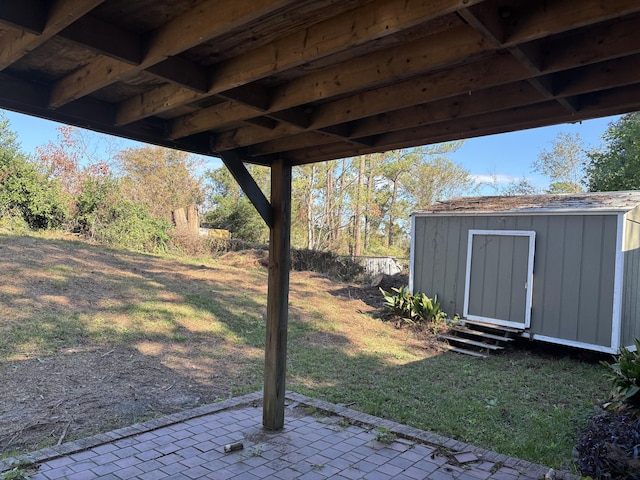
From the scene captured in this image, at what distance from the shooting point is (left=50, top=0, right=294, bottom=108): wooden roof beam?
4.62 ft

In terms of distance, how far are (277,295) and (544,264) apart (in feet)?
16.5

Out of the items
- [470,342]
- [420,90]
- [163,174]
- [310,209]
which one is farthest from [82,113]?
[163,174]

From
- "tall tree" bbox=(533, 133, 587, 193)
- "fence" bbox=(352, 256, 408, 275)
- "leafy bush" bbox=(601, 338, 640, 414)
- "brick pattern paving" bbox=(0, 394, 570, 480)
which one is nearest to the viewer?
"brick pattern paving" bbox=(0, 394, 570, 480)

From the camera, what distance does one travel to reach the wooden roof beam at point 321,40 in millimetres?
1340

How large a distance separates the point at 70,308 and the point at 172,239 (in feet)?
22.0

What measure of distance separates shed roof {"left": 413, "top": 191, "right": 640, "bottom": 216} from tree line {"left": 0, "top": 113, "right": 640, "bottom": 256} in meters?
6.85

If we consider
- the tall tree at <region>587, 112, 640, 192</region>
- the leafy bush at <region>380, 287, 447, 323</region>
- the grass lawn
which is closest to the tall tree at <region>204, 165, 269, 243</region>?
the grass lawn

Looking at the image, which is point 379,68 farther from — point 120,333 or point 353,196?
point 353,196

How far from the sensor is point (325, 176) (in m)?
18.3

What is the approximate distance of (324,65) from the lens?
2.04 meters

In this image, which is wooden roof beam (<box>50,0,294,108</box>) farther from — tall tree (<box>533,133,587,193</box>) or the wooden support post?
tall tree (<box>533,133,587,193</box>)

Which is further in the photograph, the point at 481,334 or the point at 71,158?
the point at 71,158

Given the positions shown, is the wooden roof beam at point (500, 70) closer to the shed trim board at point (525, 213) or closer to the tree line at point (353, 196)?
the shed trim board at point (525, 213)

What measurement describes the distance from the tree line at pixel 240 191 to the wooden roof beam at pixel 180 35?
10713 millimetres
